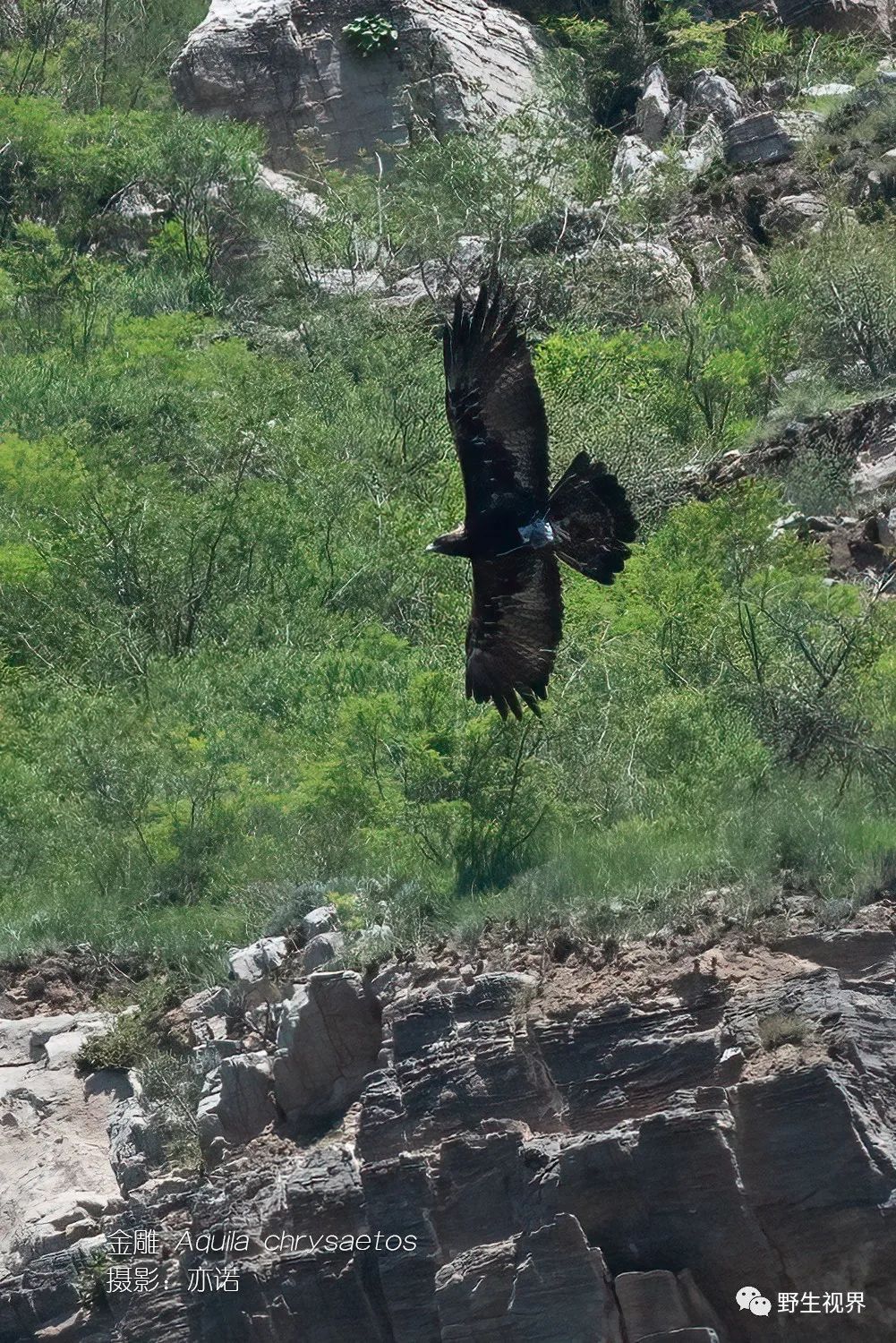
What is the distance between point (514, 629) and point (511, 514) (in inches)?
29.4

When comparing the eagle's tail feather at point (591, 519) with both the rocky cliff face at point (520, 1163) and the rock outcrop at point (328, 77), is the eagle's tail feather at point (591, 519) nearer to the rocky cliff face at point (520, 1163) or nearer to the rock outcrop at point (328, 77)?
the rocky cliff face at point (520, 1163)

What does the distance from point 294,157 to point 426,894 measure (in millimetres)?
20917

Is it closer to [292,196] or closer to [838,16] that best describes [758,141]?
[838,16]

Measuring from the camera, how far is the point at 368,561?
738 inches

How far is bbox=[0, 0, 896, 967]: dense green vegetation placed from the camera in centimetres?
1249

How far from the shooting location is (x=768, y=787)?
1273 cm

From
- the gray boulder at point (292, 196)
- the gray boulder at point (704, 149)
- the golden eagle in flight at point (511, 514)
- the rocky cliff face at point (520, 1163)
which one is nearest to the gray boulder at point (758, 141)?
the gray boulder at point (704, 149)

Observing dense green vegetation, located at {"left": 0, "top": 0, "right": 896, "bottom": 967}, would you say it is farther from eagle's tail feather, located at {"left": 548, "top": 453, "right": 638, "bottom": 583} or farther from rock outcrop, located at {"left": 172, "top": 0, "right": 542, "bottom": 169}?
eagle's tail feather, located at {"left": 548, "top": 453, "right": 638, "bottom": 583}

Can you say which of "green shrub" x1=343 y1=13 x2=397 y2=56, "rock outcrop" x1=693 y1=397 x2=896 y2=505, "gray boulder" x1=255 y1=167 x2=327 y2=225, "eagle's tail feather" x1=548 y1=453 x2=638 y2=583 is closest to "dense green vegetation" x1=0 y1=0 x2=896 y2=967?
"gray boulder" x1=255 y1=167 x2=327 y2=225

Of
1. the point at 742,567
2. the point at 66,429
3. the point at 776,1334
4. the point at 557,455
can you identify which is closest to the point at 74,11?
the point at 66,429

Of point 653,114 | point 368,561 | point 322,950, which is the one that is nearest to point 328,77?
point 653,114

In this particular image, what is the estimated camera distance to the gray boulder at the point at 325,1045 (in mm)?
10219

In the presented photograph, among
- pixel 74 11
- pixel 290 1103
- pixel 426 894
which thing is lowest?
pixel 290 1103

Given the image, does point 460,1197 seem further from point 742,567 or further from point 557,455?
point 557,455
